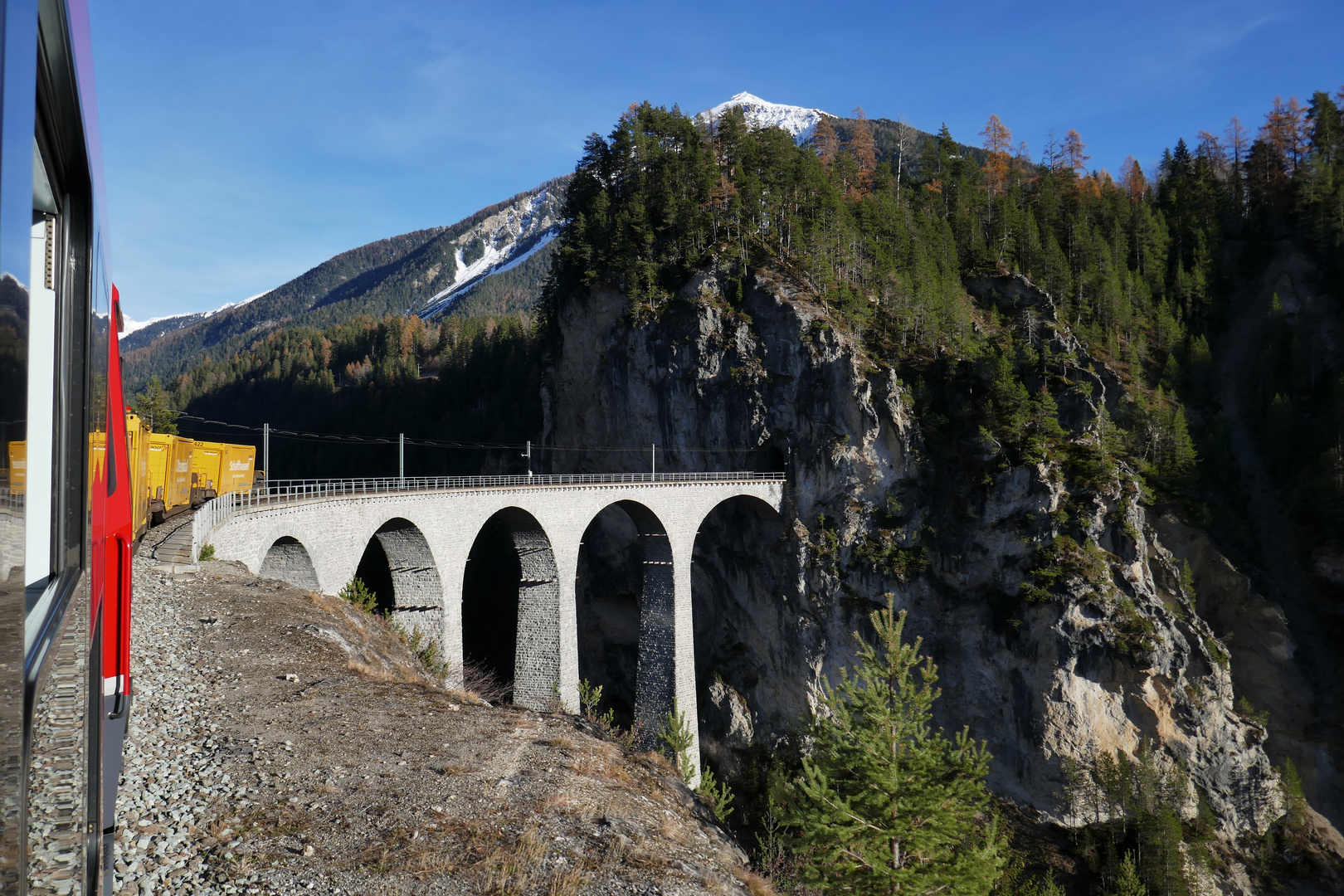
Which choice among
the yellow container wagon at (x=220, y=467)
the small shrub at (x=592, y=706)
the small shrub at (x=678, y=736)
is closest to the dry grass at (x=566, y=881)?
the small shrub at (x=592, y=706)

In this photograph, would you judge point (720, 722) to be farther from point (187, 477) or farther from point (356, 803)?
point (356, 803)

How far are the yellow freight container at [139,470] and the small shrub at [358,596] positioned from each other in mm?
5508

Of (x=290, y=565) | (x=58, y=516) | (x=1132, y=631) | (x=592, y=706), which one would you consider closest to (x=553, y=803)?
(x=58, y=516)

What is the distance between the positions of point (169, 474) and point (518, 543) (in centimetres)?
1239

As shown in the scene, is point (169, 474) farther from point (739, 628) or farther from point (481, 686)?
point (739, 628)

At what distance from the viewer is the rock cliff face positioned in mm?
34312

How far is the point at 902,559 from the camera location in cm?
3962

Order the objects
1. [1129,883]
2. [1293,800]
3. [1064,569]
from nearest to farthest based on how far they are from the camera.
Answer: [1129,883] < [1293,800] < [1064,569]

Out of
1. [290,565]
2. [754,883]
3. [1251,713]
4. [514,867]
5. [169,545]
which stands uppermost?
[169,545]

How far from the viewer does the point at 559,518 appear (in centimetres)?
2975

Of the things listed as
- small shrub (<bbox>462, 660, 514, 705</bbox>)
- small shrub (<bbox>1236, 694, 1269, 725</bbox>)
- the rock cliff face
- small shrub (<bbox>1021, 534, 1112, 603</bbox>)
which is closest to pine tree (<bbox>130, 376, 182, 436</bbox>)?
small shrub (<bbox>462, 660, 514, 705</bbox>)

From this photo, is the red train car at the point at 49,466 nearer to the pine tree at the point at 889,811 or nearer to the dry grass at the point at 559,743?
the dry grass at the point at 559,743

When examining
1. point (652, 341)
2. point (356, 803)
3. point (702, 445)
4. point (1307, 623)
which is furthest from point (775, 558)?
point (356, 803)

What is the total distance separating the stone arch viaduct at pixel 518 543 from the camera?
67.2 feet
